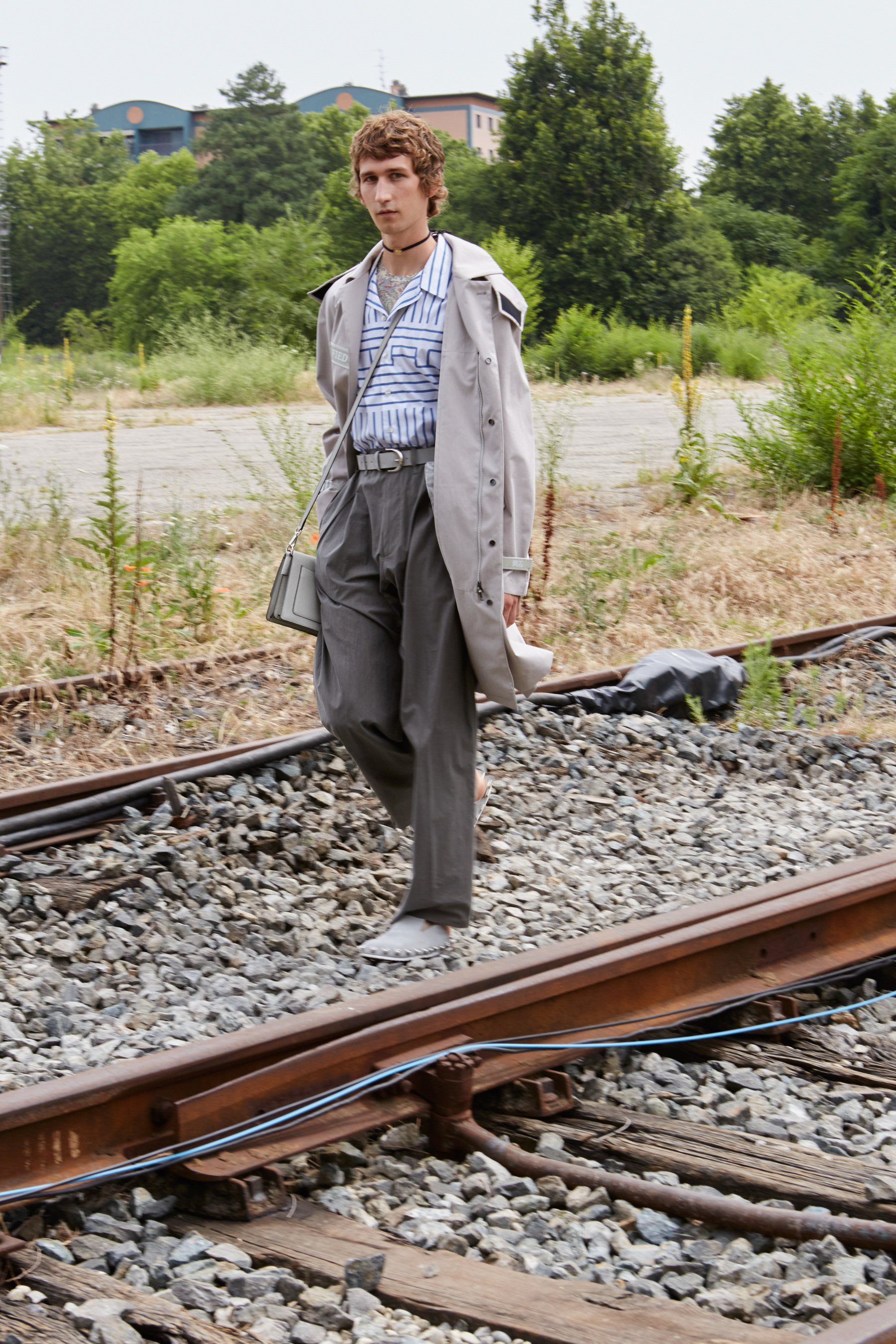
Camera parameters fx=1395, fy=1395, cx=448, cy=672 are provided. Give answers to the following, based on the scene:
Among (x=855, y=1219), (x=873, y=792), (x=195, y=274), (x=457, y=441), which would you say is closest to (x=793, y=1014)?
(x=855, y=1219)

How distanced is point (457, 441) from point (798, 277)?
4660cm

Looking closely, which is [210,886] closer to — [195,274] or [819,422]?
[819,422]

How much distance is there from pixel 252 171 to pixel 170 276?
26.1 meters

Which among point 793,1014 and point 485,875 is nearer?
point 793,1014

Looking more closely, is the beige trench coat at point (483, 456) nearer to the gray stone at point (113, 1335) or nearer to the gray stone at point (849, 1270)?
the gray stone at point (849, 1270)

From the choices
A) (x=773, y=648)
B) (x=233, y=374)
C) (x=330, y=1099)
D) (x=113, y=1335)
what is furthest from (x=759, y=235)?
(x=113, y=1335)

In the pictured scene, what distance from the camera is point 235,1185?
8.42 feet

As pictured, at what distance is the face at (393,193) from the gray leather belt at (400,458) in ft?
1.84

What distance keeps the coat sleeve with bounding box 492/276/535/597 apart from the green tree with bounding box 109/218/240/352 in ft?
175

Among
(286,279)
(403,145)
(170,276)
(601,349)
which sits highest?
(170,276)

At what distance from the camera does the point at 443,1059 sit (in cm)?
291

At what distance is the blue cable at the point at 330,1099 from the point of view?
2.54 m

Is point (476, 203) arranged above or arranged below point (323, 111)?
below

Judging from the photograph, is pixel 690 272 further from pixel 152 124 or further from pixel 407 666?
pixel 152 124
